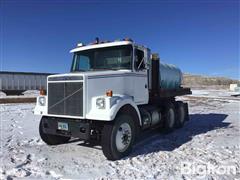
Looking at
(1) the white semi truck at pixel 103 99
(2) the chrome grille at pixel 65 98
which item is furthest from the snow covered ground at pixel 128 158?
(2) the chrome grille at pixel 65 98

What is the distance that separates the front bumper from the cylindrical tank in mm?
4288

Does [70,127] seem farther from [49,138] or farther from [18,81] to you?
[18,81]

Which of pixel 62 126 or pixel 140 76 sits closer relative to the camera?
pixel 62 126

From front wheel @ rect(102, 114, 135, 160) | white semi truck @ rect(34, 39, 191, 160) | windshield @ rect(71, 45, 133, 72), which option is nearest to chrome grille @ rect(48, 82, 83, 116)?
white semi truck @ rect(34, 39, 191, 160)

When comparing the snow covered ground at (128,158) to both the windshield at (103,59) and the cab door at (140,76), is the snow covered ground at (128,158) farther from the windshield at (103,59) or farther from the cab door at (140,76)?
the windshield at (103,59)

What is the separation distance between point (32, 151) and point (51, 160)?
1023mm

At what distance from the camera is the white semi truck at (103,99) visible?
20.5ft

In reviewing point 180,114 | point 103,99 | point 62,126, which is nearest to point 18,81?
point 180,114

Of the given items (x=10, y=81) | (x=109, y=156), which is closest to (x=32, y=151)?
(x=109, y=156)

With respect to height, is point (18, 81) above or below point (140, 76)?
above

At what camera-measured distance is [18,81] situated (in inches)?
1431

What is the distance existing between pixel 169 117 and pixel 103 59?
4084mm

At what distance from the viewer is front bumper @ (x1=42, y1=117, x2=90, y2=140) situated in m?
6.33

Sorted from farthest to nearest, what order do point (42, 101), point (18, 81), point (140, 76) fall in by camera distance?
1. point (18, 81)
2. point (140, 76)
3. point (42, 101)
